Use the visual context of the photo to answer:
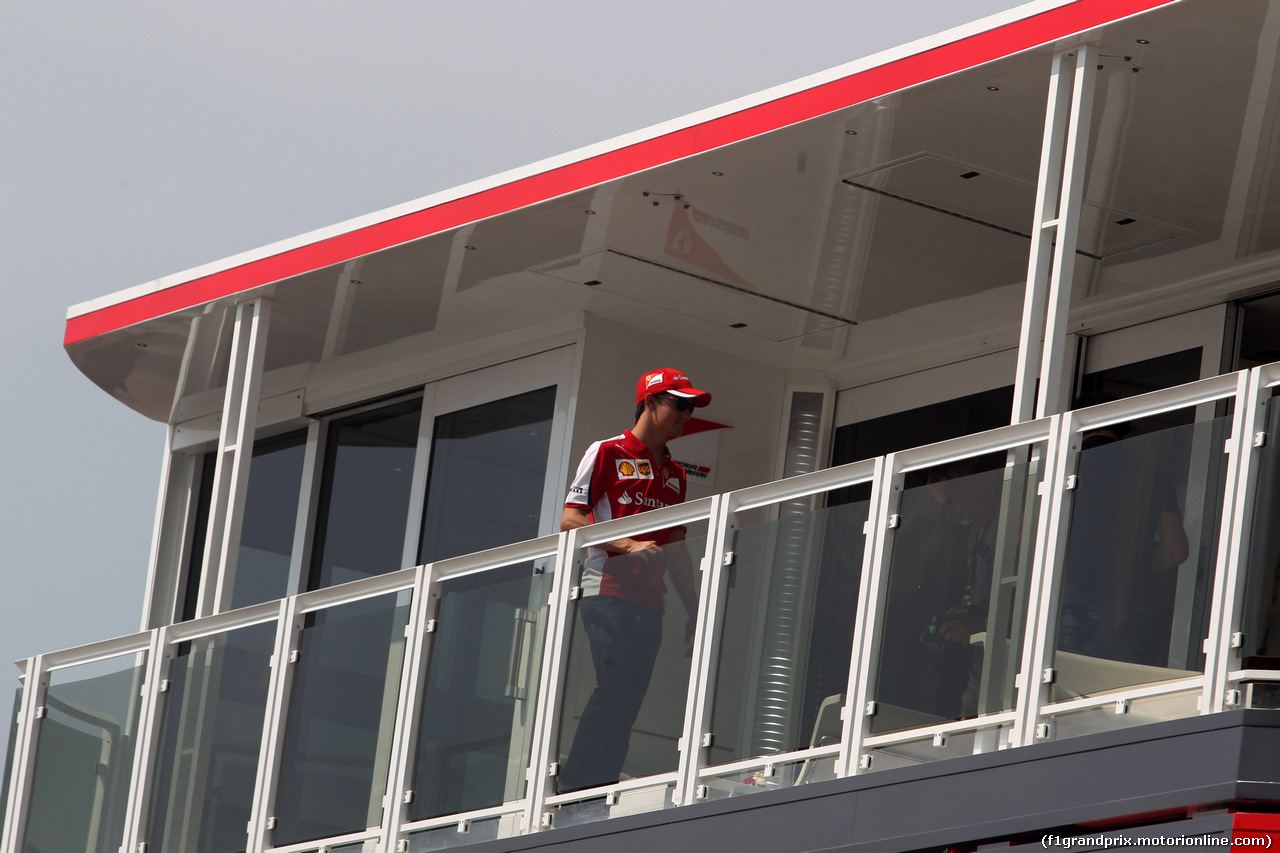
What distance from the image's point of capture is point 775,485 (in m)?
7.54

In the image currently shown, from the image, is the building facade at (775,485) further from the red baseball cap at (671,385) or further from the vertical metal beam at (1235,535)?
the red baseball cap at (671,385)

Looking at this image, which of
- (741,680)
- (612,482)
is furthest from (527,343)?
(741,680)

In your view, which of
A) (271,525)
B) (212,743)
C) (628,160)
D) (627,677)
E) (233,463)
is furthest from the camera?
(271,525)

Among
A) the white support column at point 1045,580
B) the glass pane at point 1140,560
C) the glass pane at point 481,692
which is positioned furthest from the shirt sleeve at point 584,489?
the glass pane at point 1140,560

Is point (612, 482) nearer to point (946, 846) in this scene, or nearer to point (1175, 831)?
point (946, 846)

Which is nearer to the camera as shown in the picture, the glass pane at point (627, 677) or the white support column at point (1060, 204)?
the white support column at point (1060, 204)

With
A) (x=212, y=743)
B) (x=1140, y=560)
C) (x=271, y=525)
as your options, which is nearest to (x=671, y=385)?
(x=1140, y=560)

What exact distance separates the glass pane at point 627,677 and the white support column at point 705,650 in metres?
0.04

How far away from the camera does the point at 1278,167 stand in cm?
855

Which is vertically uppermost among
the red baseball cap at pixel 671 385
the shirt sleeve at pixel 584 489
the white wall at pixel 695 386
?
the white wall at pixel 695 386

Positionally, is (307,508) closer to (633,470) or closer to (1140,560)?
(633,470)

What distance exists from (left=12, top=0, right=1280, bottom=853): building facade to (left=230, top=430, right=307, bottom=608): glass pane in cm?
3

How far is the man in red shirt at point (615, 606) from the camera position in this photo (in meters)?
7.72

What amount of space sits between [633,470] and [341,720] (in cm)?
168
